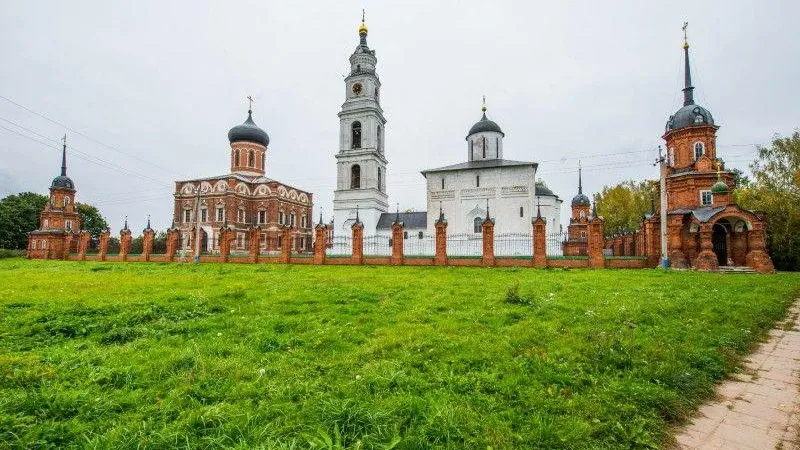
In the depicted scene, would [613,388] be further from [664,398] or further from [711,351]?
[711,351]

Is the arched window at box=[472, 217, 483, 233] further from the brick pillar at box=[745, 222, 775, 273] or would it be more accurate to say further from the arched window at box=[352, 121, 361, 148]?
the brick pillar at box=[745, 222, 775, 273]

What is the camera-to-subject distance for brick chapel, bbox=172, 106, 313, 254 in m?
42.8

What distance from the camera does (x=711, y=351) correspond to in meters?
4.78

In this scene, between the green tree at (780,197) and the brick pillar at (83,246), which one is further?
the brick pillar at (83,246)

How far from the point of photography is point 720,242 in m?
20.4

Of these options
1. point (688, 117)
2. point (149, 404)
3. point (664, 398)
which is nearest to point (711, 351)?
point (664, 398)

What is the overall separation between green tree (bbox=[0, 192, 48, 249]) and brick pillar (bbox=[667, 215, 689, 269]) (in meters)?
65.0

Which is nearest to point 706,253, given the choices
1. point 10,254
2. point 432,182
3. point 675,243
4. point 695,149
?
point 675,243

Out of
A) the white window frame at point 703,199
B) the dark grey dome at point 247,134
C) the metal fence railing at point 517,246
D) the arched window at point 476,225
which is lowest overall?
the metal fence railing at point 517,246

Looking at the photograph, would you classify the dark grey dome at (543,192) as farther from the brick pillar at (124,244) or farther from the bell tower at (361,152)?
the brick pillar at (124,244)

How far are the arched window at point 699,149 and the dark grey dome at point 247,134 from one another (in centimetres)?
4352

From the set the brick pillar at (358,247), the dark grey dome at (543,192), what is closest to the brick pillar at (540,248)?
the brick pillar at (358,247)

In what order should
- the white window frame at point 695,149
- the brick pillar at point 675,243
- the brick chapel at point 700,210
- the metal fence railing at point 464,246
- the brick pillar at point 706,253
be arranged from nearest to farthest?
the brick pillar at point 706,253, the brick chapel at point 700,210, the brick pillar at point 675,243, the white window frame at point 695,149, the metal fence railing at point 464,246

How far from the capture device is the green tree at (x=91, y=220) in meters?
56.3
